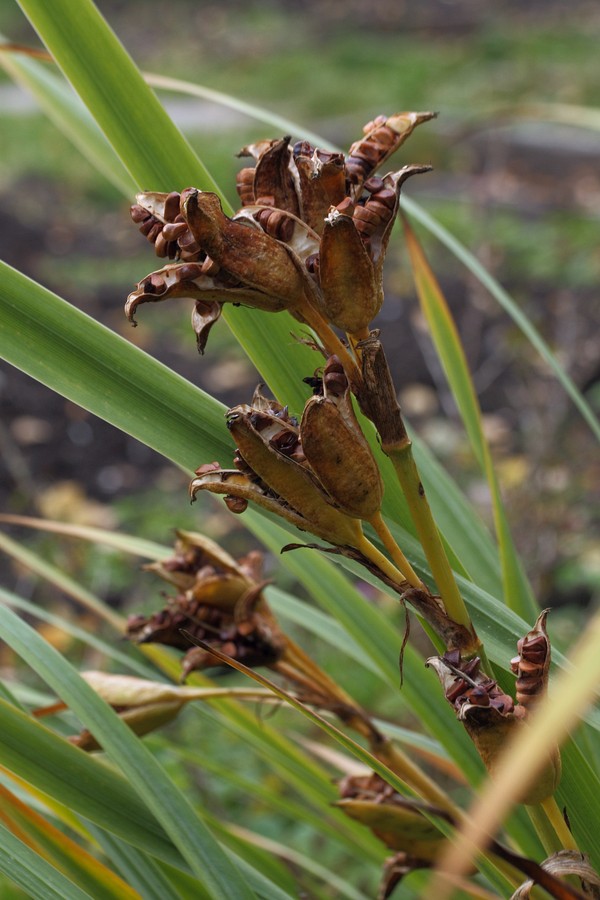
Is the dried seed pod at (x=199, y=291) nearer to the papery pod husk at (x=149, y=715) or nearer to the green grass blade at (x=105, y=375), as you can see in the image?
the green grass blade at (x=105, y=375)

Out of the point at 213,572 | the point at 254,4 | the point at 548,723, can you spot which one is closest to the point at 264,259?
the point at 548,723

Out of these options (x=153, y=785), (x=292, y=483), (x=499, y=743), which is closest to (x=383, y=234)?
(x=292, y=483)

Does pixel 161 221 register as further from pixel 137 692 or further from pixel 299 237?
pixel 137 692

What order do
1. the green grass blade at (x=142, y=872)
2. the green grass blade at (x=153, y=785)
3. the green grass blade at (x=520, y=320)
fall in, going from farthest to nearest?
the green grass blade at (x=520, y=320) → the green grass blade at (x=142, y=872) → the green grass blade at (x=153, y=785)

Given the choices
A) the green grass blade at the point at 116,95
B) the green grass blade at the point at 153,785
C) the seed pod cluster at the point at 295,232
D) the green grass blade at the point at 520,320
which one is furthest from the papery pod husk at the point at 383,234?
the green grass blade at the point at 520,320

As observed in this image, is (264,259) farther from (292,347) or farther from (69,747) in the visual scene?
(69,747)

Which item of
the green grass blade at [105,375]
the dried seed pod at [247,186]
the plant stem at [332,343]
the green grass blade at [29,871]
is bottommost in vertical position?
the green grass blade at [29,871]

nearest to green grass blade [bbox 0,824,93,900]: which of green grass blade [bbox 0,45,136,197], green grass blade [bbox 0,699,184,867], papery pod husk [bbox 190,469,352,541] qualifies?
green grass blade [bbox 0,699,184,867]
